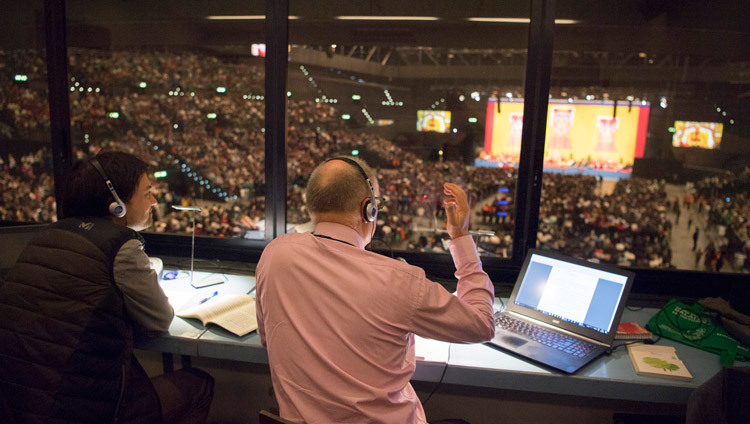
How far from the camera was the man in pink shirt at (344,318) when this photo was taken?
0.96 metres

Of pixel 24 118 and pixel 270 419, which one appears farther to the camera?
pixel 24 118

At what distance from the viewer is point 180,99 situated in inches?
170

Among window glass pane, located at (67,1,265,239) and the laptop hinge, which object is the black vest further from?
the laptop hinge

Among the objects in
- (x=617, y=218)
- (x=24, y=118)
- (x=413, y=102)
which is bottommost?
(x=617, y=218)

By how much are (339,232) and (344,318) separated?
0.69 feet

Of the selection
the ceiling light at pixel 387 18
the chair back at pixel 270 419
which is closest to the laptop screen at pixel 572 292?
the chair back at pixel 270 419

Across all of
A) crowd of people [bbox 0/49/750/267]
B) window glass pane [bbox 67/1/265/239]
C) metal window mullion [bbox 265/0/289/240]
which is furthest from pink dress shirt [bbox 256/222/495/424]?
window glass pane [bbox 67/1/265/239]

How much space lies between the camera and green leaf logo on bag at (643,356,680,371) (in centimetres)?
144

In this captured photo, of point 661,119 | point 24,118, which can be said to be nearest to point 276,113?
point 661,119

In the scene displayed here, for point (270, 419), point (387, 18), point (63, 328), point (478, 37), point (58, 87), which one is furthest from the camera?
point (478, 37)

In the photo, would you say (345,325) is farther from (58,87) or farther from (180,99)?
(180,99)

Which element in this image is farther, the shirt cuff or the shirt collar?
the shirt cuff

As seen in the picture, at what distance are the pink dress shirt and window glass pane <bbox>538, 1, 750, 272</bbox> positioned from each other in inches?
57.4

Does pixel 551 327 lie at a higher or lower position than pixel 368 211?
lower
